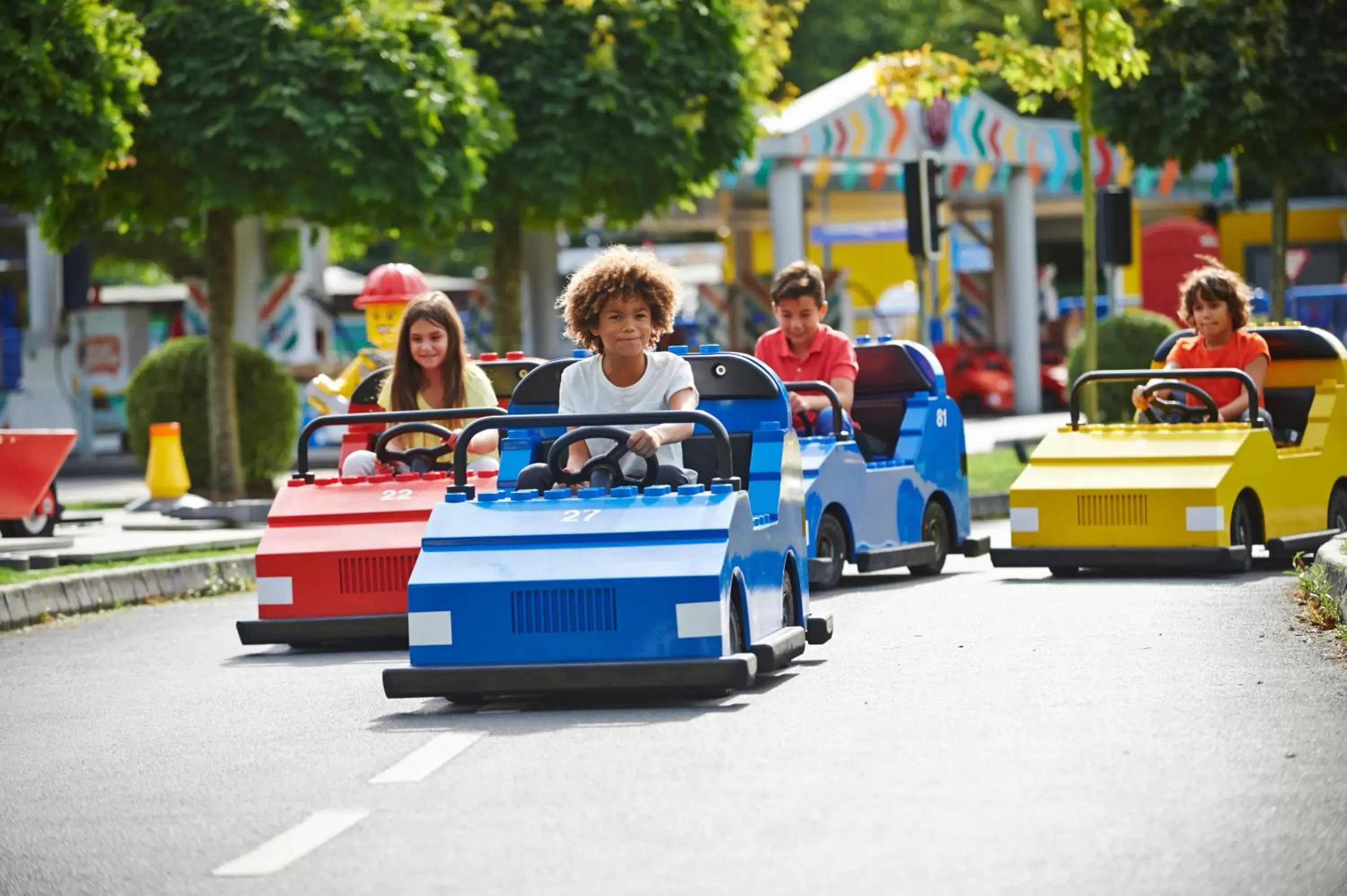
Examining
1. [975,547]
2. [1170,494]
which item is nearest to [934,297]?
[975,547]

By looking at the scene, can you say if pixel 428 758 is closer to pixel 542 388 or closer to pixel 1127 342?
Result: pixel 542 388

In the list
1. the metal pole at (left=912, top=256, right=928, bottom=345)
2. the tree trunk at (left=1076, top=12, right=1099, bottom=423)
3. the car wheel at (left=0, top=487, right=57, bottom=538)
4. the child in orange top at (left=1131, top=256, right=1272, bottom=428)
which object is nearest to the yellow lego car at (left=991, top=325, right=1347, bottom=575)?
the child in orange top at (left=1131, top=256, right=1272, bottom=428)

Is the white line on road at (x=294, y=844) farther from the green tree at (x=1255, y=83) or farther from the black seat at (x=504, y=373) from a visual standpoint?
the green tree at (x=1255, y=83)

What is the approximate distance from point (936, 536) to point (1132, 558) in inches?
64.3

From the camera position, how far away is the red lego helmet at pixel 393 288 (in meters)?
16.0

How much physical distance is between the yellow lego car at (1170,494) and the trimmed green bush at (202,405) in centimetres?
1248

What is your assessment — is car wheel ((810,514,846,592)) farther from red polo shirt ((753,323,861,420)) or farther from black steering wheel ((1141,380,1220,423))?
black steering wheel ((1141,380,1220,423))

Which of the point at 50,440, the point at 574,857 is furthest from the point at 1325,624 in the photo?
the point at 50,440

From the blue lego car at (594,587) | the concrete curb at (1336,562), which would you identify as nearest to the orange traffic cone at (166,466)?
the concrete curb at (1336,562)

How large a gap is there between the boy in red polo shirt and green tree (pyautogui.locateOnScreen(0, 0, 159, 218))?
6.03 m

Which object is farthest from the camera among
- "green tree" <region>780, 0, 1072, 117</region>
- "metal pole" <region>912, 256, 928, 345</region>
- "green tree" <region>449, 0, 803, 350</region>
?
"green tree" <region>780, 0, 1072, 117</region>

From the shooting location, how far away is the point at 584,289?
9.33 m

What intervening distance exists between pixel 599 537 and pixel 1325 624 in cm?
358

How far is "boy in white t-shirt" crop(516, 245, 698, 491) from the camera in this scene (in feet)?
30.4
